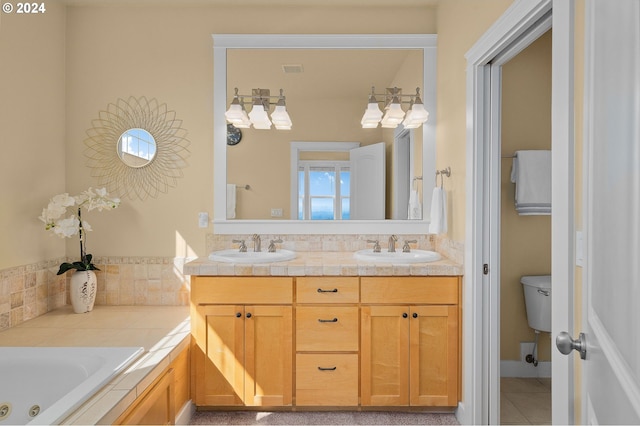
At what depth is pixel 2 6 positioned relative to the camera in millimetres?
2295

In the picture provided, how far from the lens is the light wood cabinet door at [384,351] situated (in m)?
2.31

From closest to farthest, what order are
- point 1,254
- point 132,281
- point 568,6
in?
1. point 568,6
2. point 1,254
3. point 132,281

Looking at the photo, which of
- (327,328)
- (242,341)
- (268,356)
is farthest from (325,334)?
(242,341)

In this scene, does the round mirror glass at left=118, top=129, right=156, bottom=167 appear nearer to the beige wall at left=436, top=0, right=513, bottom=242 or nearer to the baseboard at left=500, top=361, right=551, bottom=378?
the beige wall at left=436, top=0, right=513, bottom=242

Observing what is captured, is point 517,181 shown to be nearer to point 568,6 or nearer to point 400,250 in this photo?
point 400,250

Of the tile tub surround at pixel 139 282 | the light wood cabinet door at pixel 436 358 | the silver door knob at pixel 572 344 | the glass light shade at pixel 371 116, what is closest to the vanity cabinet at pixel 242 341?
the tile tub surround at pixel 139 282

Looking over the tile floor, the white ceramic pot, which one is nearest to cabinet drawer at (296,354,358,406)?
the tile floor

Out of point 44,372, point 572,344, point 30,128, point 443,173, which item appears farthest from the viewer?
point 443,173

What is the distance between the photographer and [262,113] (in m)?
2.83

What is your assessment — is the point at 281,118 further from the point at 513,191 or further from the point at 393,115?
the point at 513,191

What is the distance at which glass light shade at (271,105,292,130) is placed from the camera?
2844 millimetres

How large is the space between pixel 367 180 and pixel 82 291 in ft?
6.56

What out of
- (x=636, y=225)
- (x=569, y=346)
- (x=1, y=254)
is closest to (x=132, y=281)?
(x=1, y=254)

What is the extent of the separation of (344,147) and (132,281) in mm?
1748
